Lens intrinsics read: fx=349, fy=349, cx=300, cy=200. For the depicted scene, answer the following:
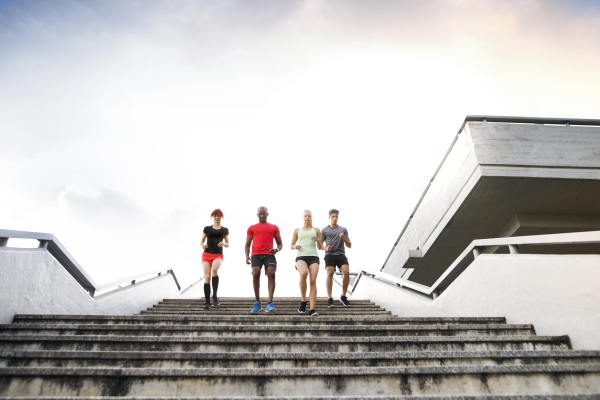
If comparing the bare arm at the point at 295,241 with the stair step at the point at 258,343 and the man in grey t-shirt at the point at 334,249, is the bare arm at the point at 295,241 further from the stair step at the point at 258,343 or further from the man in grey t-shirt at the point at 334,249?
the stair step at the point at 258,343

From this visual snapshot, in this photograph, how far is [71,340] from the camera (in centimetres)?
313

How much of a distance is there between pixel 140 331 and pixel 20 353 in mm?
1061

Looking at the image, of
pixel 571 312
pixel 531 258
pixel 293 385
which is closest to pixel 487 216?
pixel 531 258

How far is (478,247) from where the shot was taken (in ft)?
16.5

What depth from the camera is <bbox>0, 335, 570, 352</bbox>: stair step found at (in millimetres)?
3113

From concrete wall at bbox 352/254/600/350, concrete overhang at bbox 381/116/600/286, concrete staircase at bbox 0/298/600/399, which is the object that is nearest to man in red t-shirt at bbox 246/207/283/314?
concrete staircase at bbox 0/298/600/399

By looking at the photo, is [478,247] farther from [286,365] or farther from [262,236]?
[286,365]

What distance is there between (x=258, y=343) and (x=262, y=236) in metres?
2.60

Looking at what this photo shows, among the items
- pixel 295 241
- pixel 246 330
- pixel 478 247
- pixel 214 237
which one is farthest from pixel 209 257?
pixel 478 247

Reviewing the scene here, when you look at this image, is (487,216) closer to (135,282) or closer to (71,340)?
(135,282)

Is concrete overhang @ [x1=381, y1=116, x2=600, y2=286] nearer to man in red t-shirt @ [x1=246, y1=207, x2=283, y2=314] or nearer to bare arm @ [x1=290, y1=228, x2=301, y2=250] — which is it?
bare arm @ [x1=290, y1=228, x2=301, y2=250]

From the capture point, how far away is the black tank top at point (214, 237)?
6.02 m

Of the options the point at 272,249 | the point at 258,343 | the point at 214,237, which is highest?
the point at 214,237

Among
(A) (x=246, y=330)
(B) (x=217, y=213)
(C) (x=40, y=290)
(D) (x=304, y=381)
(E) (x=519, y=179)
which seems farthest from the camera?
(E) (x=519, y=179)
